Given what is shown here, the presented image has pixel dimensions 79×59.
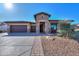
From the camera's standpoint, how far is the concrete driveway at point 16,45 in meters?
4.52

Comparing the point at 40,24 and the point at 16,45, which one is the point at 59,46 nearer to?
the point at 40,24

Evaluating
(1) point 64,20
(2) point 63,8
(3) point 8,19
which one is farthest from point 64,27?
(3) point 8,19

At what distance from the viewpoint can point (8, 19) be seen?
186 inches

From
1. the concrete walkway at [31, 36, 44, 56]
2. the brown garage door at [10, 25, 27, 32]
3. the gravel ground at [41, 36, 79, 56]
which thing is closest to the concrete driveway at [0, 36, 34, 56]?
the concrete walkway at [31, 36, 44, 56]

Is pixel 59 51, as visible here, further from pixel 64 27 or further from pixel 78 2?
pixel 78 2

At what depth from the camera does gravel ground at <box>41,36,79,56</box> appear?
14.7 feet

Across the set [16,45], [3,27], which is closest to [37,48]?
[16,45]

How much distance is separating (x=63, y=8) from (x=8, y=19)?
1.65 meters

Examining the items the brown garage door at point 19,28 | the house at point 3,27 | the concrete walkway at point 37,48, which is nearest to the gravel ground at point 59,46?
the concrete walkway at point 37,48

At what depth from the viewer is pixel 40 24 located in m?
4.81

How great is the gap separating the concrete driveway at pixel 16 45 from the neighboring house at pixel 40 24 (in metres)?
0.29

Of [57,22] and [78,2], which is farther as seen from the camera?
[57,22]

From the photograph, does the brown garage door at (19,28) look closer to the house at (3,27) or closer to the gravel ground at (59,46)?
the house at (3,27)

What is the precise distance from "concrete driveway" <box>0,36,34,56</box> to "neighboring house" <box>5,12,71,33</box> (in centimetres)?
29
